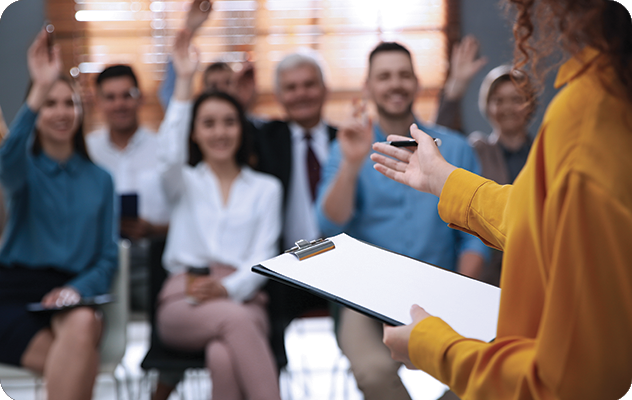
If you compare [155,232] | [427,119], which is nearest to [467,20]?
[427,119]

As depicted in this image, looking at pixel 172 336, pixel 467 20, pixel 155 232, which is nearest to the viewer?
pixel 172 336

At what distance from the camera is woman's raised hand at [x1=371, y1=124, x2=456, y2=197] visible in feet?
2.68

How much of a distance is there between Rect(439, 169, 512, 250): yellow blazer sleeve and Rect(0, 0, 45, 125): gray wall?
3.00 meters

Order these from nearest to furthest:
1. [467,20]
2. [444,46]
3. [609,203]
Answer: [609,203] → [467,20] → [444,46]

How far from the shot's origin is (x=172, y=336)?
5.56 feet

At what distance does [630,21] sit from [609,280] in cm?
29

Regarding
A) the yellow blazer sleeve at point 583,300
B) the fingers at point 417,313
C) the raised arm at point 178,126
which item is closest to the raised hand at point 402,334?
the fingers at point 417,313

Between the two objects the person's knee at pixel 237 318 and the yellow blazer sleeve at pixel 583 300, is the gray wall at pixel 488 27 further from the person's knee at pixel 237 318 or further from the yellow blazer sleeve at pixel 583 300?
the yellow blazer sleeve at pixel 583 300

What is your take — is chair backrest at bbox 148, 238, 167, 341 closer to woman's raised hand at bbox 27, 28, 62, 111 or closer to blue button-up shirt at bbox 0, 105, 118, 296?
blue button-up shirt at bbox 0, 105, 118, 296

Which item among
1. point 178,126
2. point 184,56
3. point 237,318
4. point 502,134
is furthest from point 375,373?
point 184,56

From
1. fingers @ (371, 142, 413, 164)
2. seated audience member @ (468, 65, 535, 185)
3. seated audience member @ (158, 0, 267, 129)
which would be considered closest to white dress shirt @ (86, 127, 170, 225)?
seated audience member @ (158, 0, 267, 129)

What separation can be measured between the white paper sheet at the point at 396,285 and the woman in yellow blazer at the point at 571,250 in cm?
11

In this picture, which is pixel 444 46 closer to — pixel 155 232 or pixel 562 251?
pixel 155 232

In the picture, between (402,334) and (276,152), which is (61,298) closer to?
(276,152)
